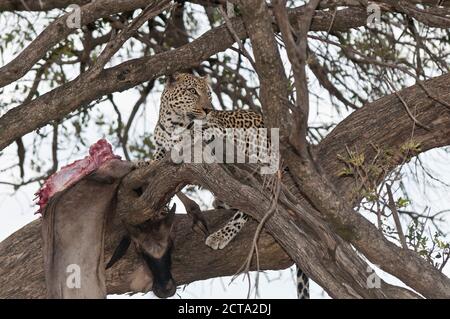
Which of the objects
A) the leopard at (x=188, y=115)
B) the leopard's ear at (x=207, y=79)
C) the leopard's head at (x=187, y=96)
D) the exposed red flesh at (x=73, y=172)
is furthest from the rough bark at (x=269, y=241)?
the leopard's ear at (x=207, y=79)

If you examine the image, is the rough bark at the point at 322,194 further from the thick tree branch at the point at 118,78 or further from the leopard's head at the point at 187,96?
the leopard's head at the point at 187,96

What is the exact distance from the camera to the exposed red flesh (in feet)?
19.3

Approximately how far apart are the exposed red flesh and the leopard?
A: 1.06 meters

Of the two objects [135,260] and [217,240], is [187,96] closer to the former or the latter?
[217,240]

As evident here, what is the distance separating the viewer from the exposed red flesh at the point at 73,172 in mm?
5875

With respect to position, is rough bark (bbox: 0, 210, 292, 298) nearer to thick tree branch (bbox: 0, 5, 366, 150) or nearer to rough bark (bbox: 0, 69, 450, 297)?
rough bark (bbox: 0, 69, 450, 297)

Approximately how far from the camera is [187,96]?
782 cm

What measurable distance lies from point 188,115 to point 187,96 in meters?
0.18

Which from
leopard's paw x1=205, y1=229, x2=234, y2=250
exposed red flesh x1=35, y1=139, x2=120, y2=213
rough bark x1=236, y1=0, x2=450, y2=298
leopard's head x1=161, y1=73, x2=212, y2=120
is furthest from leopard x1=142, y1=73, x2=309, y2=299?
rough bark x1=236, y1=0, x2=450, y2=298

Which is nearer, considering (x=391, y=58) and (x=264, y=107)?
(x=264, y=107)
